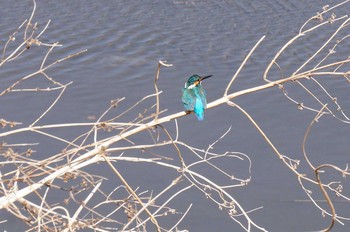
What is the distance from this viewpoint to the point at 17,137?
6.20 meters

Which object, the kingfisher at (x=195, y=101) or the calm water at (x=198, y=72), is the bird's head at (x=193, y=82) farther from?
the calm water at (x=198, y=72)

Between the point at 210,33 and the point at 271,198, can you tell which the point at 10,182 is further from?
the point at 210,33

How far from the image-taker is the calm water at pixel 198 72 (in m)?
5.75

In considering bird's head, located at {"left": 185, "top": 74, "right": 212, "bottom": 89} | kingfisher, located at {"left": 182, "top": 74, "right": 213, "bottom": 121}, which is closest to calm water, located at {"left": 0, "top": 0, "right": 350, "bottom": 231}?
bird's head, located at {"left": 185, "top": 74, "right": 212, "bottom": 89}

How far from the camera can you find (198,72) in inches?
294

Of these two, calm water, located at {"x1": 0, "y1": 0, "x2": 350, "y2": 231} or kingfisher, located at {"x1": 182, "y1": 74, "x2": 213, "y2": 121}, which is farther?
calm water, located at {"x1": 0, "y1": 0, "x2": 350, "y2": 231}

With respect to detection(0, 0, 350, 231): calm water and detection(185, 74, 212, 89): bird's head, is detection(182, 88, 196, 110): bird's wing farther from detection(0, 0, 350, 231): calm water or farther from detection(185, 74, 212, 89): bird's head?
detection(0, 0, 350, 231): calm water

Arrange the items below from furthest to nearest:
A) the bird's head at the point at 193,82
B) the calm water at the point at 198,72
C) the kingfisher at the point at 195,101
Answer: the calm water at the point at 198,72, the bird's head at the point at 193,82, the kingfisher at the point at 195,101

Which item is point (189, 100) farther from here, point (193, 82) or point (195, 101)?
point (193, 82)

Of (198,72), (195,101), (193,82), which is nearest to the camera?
(195,101)

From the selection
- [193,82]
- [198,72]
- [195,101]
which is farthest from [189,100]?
[198,72]

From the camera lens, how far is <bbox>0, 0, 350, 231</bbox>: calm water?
5746 mm

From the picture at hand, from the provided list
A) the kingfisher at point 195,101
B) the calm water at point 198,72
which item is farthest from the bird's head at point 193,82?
the calm water at point 198,72

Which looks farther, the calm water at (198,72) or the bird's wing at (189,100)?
the calm water at (198,72)
